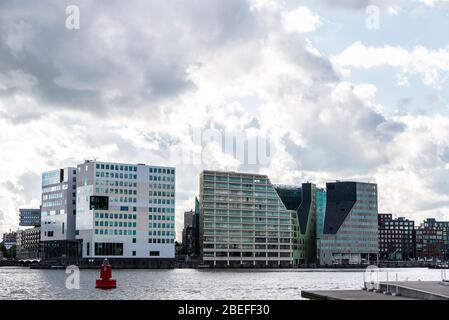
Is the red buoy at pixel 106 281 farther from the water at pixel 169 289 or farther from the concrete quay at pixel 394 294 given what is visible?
the concrete quay at pixel 394 294

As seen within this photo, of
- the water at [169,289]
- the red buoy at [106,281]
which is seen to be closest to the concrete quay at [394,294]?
the water at [169,289]

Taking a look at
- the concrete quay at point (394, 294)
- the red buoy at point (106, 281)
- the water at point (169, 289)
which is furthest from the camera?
the red buoy at point (106, 281)

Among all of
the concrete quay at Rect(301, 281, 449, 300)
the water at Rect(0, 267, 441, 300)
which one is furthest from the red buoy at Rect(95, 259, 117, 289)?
the concrete quay at Rect(301, 281, 449, 300)

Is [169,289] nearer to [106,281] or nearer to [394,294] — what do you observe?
[106,281]

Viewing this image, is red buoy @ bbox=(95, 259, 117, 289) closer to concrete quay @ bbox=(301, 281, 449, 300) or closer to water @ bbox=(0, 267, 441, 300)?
water @ bbox=(0, 267, 441, 300)

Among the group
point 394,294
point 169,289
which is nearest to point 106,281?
point 169,289

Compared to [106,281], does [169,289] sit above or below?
below

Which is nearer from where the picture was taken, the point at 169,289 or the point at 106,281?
the point at 106,281

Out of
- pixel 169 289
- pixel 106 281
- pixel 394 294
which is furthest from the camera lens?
pixel 169 289

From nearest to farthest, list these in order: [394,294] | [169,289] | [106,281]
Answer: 1. [394,294]
2. [106,281]
3. [169,289]
